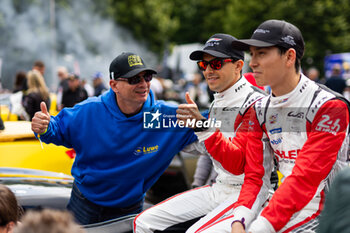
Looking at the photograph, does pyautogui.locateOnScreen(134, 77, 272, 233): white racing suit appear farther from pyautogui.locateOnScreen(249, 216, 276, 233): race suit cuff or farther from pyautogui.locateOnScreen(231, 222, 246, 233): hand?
pyautogui.locateOnScreen(249, 216, 276, 233): race suit cuff

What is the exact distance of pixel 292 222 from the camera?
2537mm

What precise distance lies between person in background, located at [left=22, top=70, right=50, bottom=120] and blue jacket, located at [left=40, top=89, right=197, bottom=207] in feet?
15.6

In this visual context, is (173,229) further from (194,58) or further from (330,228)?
(330,228)

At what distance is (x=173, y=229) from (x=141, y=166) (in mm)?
582

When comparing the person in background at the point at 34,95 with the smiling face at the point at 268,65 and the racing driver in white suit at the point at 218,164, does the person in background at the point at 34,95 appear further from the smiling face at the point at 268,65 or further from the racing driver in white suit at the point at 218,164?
the smiling face at the point at 268,65

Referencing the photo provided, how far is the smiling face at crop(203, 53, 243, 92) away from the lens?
3.45 m

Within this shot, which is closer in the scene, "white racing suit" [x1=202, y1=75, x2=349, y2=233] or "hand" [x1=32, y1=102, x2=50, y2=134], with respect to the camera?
"white racing suit" [x1=202, y1=75, x2=349, y2=233]

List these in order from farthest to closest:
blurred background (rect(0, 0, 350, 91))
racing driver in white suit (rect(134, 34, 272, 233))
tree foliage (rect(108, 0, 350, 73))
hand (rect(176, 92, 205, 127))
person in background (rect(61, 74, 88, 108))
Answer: tree foliage (rect(108, 0, 350, 73)) → blurred background (rect(0, 0, 350, 91)) → person in background (rect(61, 74, 88, 108)) → racing driver in white suit (rect(134, 34, 272, 233)) → hand (rect(176, 92, 205, 127))

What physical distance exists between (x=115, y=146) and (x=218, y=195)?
96cm

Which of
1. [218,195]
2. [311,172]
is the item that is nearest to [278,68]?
[311,172]

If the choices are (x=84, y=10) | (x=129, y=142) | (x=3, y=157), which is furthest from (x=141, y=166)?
(x=84, y=10)

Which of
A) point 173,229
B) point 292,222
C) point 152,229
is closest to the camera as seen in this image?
point 292,222

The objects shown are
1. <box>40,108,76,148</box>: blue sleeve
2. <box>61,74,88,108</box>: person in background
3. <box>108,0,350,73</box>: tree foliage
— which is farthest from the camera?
<box>108,0,350,73</box>: tree foliage

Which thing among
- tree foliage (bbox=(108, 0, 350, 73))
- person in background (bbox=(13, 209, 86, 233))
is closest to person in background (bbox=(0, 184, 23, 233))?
person in background (bbox=(13, 209, 86, 233))
